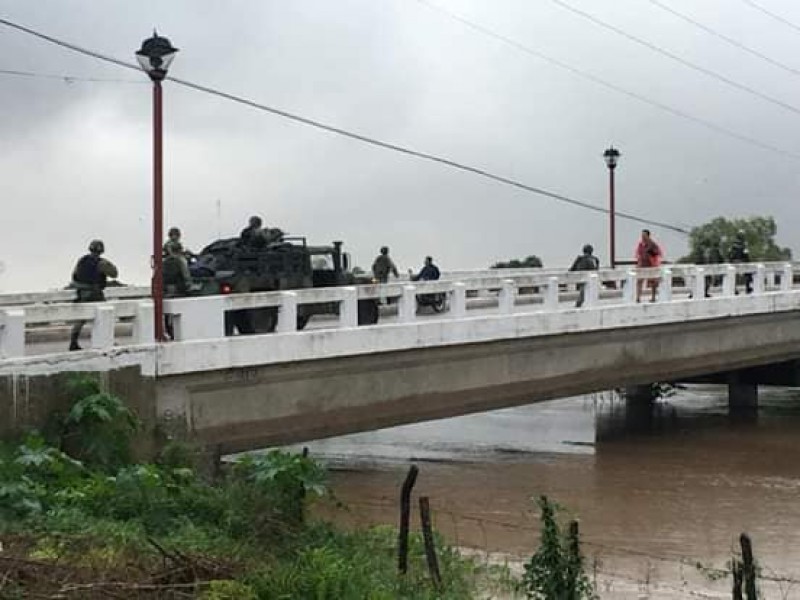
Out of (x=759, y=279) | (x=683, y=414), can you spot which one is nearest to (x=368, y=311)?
(x=759, y=279)

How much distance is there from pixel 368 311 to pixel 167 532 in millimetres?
8444

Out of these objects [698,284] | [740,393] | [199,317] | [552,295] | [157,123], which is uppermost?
[157,123]

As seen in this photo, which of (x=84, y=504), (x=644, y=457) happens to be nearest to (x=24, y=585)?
(x=84, y=504)

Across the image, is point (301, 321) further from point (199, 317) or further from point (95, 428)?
point (95, 428)

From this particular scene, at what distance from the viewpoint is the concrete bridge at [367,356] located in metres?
12.6

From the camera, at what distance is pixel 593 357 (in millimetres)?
20469

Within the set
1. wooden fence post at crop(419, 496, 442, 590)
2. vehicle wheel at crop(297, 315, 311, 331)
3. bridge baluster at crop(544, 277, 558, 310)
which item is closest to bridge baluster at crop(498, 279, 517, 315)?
bridge baluster at crop(544, 277, 558, 310)

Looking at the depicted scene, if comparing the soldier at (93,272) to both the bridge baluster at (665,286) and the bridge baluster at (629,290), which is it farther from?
the bridge baluster at (665,286)

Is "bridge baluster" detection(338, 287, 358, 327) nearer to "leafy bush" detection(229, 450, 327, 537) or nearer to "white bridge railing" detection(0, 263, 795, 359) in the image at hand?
"white bridge railing" detection(0, 263, 795, 359)

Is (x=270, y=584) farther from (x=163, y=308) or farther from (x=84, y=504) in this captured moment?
(x=163, y=308)

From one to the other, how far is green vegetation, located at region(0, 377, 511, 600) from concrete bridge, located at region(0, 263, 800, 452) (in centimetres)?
80

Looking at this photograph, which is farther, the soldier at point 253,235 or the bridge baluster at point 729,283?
the bridge baluster at point 729,283

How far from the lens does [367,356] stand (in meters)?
15.8

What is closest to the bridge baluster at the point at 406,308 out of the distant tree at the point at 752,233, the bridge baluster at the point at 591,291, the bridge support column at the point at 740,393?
the bridge baluster at the point at 591,291
